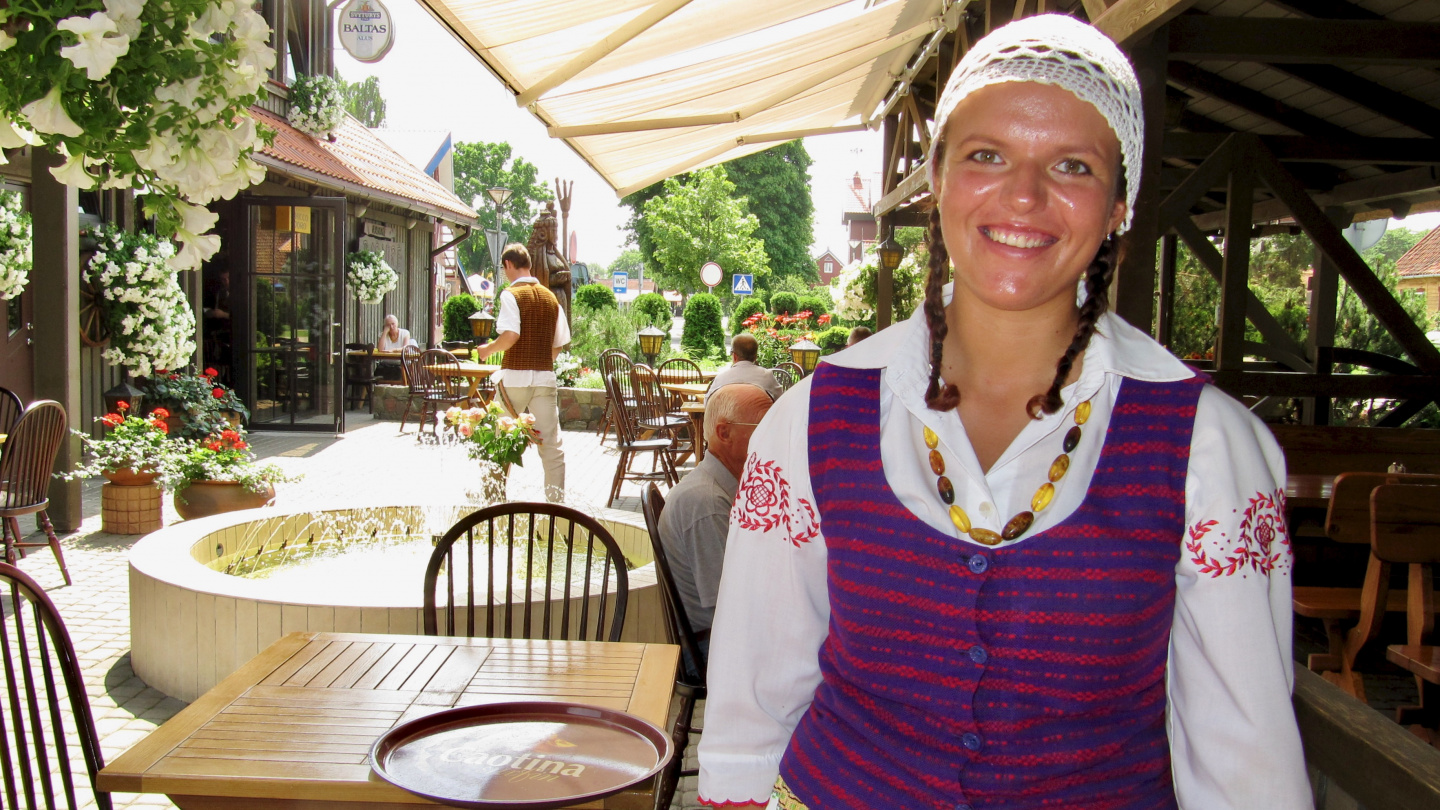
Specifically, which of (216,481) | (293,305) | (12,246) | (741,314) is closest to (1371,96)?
(216,481)

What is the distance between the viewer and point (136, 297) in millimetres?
8469

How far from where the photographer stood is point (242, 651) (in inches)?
149

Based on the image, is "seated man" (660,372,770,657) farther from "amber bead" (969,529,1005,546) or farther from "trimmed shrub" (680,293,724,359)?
"trimmed shrub" (680,293,724,359)

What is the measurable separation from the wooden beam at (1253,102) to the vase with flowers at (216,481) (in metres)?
5.96

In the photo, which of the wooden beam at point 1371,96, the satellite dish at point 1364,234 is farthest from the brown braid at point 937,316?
the satellite dish at point 1364,234

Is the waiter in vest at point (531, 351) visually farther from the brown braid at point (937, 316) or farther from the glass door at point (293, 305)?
the brown braid at point (937, 316)

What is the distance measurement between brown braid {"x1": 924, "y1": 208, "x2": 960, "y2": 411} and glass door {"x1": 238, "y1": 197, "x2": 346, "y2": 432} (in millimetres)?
11126

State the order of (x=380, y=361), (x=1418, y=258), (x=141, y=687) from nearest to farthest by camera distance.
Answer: (x=141, y=687), (x=380, y=361), (x=1418, y=258)

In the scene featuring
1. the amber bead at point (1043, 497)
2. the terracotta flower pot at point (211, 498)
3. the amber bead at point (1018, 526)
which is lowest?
the terracotta flower pot at point (211, 498)

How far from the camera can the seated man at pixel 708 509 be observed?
10.7ft

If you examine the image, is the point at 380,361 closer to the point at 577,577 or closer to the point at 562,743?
the point at 577,577

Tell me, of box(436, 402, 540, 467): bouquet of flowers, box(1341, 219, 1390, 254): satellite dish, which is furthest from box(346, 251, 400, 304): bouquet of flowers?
box(1341, 219, 1390, 254): satellite dish

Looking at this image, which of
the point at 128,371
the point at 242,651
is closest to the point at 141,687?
the point at 242,651

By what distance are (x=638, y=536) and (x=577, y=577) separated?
0.38 metres
